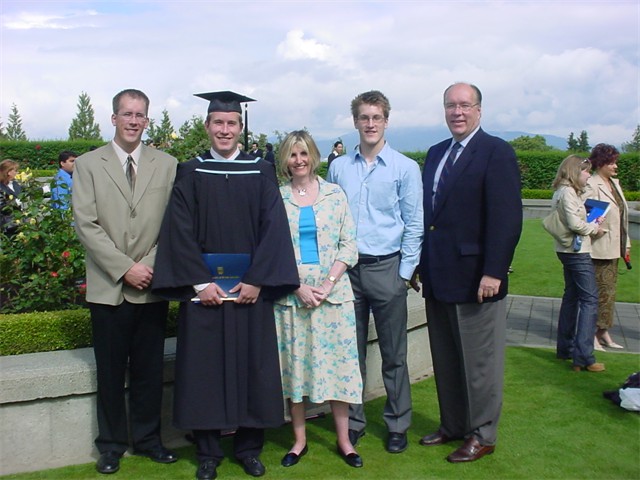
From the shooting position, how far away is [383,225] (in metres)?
4.46

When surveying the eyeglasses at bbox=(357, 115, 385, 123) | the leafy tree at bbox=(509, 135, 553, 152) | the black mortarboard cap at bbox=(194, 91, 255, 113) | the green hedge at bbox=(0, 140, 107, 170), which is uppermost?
the leafy tree at bbox=(509, 135, 553, 152)

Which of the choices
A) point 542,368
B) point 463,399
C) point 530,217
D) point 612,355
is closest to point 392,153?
point 463,399

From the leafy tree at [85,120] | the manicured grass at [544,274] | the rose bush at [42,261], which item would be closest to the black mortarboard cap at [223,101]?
the rose bush at [42,261]

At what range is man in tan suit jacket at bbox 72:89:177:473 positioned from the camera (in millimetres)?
4027

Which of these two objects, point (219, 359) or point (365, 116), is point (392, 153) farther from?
point (219, 359)

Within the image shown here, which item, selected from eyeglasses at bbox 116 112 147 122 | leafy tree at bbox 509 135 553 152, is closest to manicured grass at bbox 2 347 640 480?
eyeglasses at bbox 116 112 147 122

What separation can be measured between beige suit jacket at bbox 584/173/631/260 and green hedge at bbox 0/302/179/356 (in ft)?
15.6

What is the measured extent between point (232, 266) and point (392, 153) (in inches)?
51.2

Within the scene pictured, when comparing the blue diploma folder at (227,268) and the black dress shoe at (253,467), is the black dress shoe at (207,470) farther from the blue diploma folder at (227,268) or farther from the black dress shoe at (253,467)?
the blue diploma folder at (227,268)

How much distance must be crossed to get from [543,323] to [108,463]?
5.86 m

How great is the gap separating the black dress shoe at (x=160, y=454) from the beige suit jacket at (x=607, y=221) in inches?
178

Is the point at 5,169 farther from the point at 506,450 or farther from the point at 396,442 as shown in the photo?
the point at 506,450

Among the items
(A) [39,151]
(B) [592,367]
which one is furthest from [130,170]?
(A) [39,151]

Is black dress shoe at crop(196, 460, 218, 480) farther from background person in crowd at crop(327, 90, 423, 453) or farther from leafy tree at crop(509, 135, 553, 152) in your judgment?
leafy tree at crop(509, 135, 553, 152)
